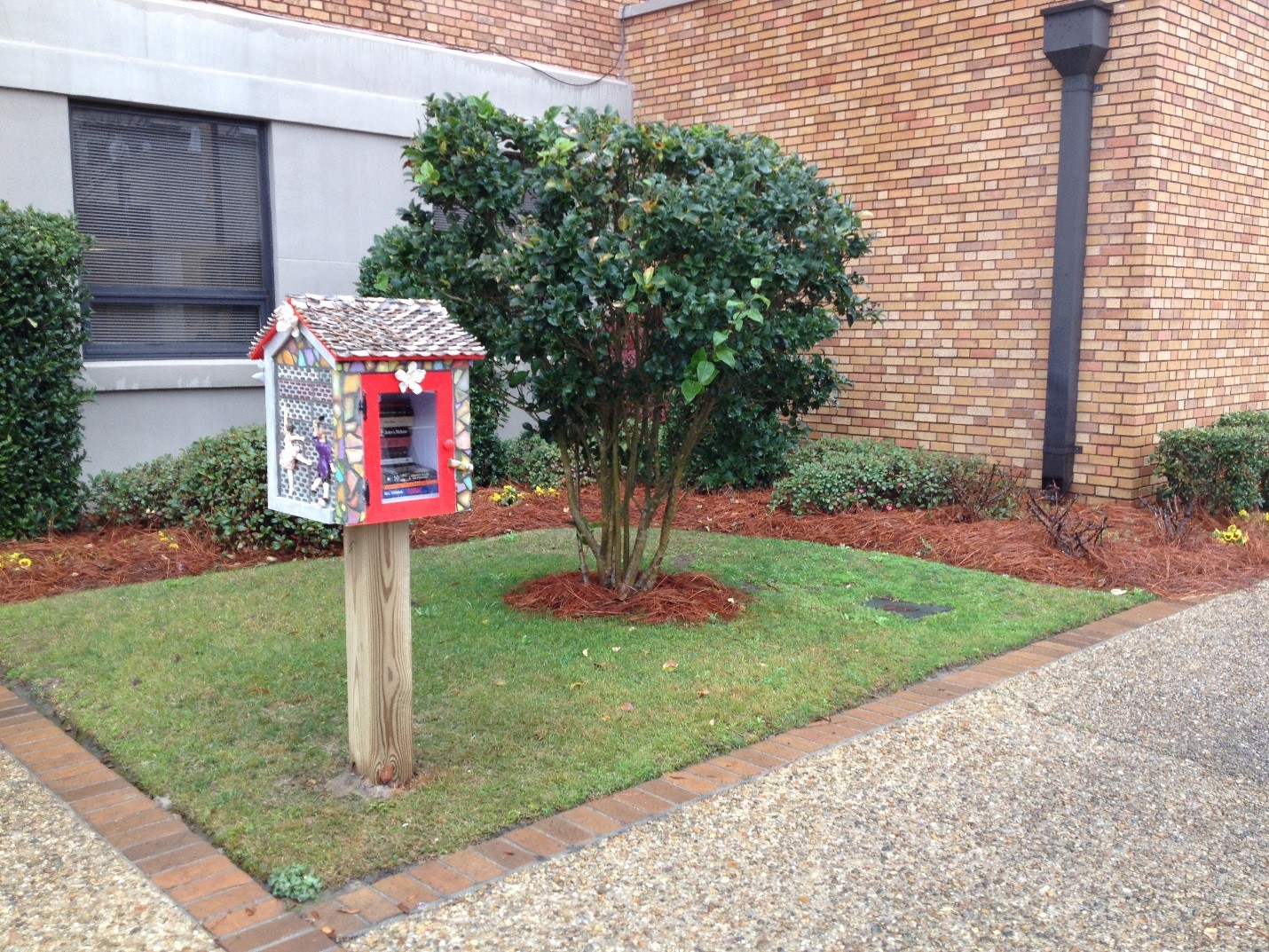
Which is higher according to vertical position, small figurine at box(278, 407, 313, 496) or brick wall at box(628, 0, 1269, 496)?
brick wall at box(628, 0, 1269, 496)

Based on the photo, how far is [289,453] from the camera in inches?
153

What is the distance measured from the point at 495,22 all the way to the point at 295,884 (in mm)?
9860

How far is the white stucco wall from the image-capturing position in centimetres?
824

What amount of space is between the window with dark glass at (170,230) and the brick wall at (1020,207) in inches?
206

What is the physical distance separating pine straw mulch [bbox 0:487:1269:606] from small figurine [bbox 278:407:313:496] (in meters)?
2.76

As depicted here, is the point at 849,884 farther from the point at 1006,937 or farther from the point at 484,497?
the point at 484,497

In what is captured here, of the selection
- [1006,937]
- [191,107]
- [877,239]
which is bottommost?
[1006,937]

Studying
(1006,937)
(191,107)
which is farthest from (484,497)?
(1006,937)

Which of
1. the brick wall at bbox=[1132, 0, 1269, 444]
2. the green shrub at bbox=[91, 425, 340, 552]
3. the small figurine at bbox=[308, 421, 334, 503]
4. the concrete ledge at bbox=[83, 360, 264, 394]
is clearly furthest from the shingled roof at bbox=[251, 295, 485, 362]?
the brick wall at bbox=[1132, 0, 1269, 444]

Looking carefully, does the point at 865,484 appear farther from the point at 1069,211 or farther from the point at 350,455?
the point at 350,455

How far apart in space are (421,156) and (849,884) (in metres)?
3.88

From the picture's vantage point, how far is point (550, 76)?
38.7ft

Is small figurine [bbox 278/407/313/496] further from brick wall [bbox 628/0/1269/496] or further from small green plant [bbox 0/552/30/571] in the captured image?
brick wall [bbox 628/0/1269/496]

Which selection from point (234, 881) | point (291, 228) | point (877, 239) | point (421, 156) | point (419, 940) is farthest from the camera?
point (877, 239)
